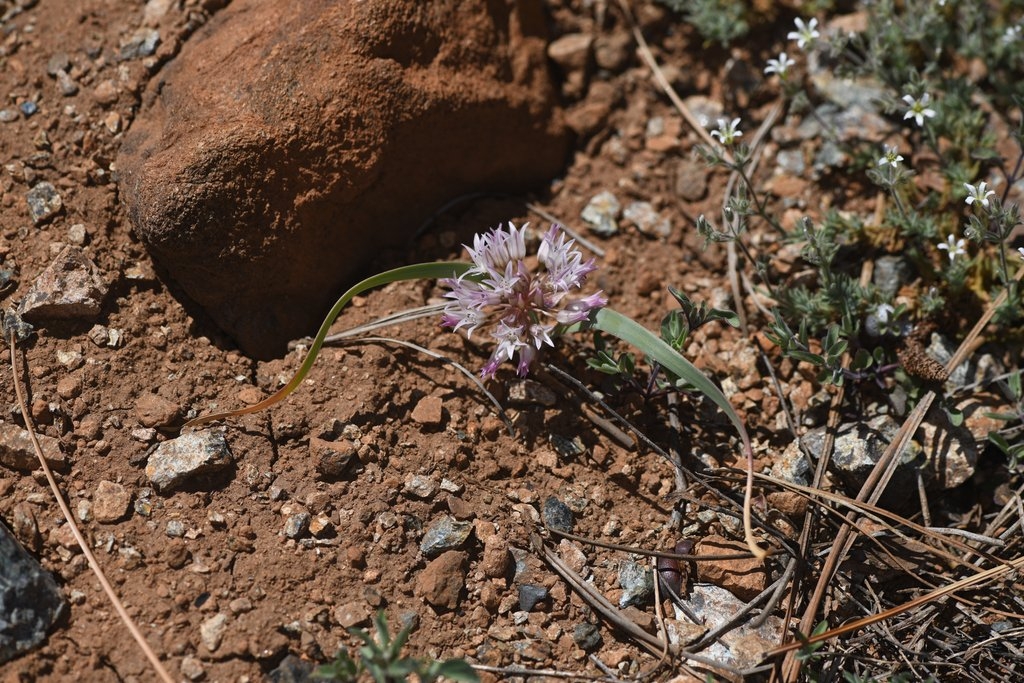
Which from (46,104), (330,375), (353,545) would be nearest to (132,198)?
(46,104)

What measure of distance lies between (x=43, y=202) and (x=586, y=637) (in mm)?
2609

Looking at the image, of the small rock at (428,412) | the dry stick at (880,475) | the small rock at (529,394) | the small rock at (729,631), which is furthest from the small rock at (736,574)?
the small rock at (428,412)

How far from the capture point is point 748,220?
12.4ft

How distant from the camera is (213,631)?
2559 millimetres

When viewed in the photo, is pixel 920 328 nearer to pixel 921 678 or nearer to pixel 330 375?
pixel 921 678

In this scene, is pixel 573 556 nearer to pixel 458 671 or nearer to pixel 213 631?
pixel 458 671

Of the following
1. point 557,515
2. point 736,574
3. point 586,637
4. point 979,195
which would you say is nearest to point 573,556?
Result: point 557,515

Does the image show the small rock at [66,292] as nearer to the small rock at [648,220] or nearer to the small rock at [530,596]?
the small rock at [530,596]

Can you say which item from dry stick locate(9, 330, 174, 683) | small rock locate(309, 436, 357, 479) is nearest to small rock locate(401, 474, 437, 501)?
small rock locate(309, 436, 357, 479)

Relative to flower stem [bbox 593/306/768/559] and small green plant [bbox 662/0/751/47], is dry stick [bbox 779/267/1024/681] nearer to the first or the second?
flower stem [bbox 593/306/768/559]

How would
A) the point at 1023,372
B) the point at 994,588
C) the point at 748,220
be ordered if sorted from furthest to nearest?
1. the point at 748,220
2. the point at 1023,372
3. the point at 994,588

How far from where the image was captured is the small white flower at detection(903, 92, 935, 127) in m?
3.38

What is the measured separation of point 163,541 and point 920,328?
118 inches

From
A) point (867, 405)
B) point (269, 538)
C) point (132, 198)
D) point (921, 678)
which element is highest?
point (132, 198)
